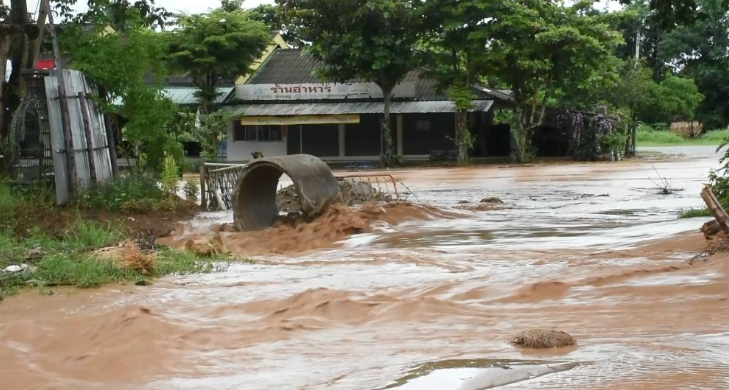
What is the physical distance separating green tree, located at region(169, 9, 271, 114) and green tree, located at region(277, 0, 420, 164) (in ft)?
6.02

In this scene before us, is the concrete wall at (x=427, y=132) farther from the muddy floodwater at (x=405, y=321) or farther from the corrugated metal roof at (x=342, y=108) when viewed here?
the muddy floodwater at (x=405, y=321)

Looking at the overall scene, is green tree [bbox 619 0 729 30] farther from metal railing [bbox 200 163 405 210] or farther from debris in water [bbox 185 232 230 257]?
debris in water [bbox 185 232 230 257]

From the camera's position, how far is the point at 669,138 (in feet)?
175

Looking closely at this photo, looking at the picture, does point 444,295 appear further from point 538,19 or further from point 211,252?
point 538,19

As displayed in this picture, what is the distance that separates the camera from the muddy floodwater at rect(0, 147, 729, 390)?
5.29m

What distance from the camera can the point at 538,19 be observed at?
31625 mm

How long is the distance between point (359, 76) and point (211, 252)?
23733 mm

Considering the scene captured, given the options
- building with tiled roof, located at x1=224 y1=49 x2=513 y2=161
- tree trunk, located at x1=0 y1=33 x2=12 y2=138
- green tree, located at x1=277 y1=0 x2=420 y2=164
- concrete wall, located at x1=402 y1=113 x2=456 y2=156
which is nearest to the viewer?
tree trunk, located at x1=0 y1=33 x2=12 y2=138

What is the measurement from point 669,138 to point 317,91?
82.3 ft

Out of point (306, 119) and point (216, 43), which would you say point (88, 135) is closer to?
point (216, 43)

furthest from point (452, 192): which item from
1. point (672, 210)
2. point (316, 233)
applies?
point (316, 233)

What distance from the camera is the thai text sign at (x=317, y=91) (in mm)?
35906

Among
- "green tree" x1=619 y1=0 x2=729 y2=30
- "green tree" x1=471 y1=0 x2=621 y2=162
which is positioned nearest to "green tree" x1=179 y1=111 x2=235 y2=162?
"green tree" x1=471 y1=0 x2=621 y2=162

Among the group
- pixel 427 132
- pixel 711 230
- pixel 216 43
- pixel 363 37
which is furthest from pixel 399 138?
pixel 711 230
